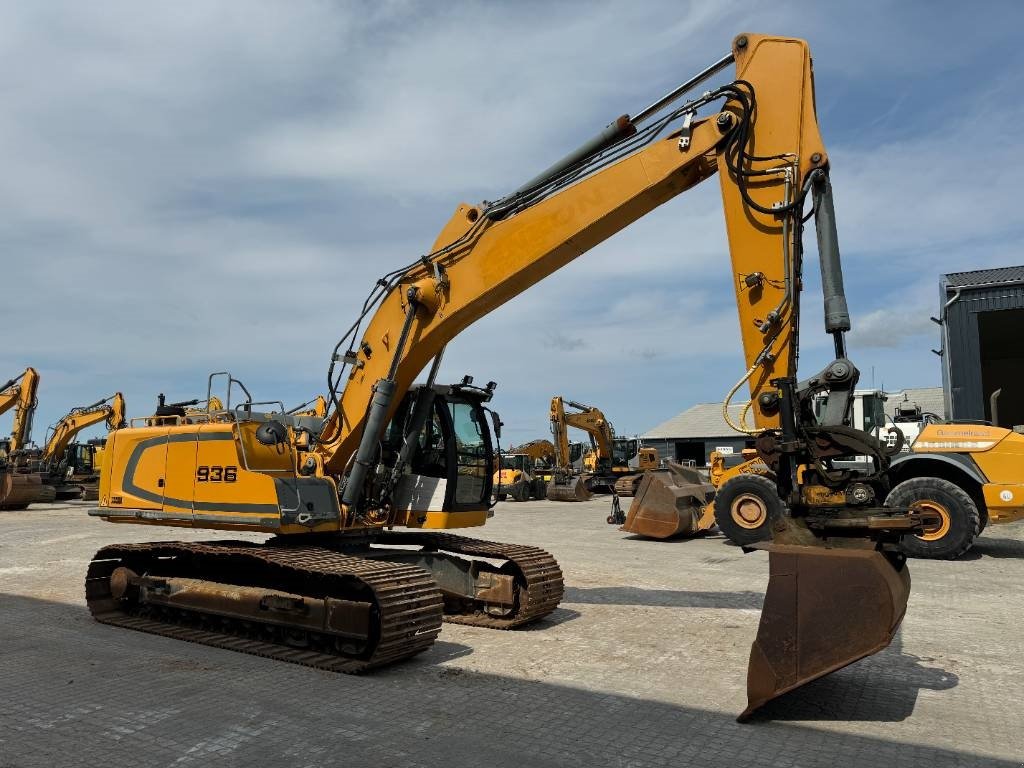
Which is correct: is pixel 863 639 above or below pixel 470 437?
below

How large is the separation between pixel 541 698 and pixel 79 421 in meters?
29.4

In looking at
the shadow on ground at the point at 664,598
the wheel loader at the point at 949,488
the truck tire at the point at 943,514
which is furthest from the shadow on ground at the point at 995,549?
the shadow on ground at the point at 664,598

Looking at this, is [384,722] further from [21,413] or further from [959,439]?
[21,413]

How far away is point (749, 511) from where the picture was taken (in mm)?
14898

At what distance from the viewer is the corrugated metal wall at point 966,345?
63.0ft

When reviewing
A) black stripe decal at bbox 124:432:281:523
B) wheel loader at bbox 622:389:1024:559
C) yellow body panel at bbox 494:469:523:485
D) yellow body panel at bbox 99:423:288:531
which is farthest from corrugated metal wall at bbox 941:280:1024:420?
black stripe decal at bbox 124:432:281:523

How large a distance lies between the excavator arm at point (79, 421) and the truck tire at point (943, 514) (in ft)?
87.8

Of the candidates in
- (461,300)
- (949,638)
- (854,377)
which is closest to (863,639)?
(854,377)

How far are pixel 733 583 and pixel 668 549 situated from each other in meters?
4.04

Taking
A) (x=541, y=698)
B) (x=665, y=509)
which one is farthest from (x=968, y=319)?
(x=541, y=698)

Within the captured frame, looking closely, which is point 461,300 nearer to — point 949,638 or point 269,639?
point 269,639

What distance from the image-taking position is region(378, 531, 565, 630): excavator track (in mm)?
7914

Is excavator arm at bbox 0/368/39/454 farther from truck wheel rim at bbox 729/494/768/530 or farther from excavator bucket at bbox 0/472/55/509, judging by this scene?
truck wheel rim at bbox 729/494/768/530

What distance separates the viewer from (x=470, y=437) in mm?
8609
